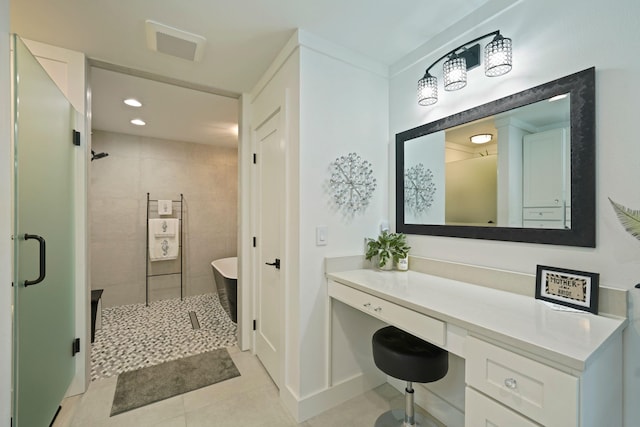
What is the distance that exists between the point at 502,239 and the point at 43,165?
252 centimetres

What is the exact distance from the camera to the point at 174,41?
1.78 m

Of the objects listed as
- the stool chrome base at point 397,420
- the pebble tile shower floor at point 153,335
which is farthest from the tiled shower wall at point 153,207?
the stool chrome base at point 397,420

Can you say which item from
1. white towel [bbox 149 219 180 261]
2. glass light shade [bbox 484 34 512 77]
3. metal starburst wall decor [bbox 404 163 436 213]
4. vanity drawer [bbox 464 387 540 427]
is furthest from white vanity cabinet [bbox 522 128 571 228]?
white towel [bbox 149 219 180 261]

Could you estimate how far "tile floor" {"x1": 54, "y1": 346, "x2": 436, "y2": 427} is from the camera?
1.67 metres

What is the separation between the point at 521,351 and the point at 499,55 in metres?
1.32

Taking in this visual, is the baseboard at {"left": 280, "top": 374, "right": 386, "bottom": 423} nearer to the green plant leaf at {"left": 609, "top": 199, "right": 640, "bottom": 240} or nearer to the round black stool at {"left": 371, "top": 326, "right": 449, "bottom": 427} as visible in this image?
the round black stool at {"left": 371, "top": 326, "right": 449, "bottom": 427}

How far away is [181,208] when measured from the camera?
13.7 feet

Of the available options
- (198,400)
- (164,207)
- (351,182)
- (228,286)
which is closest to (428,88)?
(351,182)

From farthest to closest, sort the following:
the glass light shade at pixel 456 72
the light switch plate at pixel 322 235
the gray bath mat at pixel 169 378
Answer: the gray bath mat at pixel 169 378 < the light switch plate at pixel 322 235 < the glass light shade at pixel 456 72

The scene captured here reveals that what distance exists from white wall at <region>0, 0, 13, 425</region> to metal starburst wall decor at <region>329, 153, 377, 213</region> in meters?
1.47

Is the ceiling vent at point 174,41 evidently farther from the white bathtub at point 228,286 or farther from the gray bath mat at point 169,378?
the gray bath mat at point 169,378

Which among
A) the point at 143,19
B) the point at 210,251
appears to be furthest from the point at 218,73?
the point at 210,251

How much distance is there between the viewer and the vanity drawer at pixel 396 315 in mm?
1158

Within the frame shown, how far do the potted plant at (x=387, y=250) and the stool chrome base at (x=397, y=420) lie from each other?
893 millimetres
